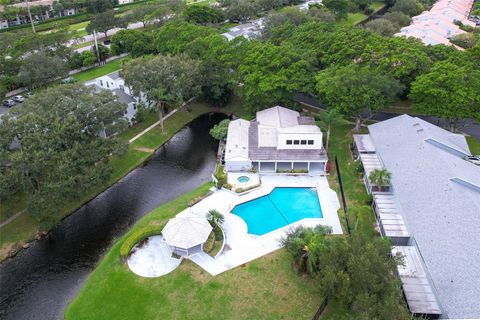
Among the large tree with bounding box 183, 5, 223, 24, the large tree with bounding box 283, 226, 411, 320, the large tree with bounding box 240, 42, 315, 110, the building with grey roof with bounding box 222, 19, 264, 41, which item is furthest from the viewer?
the large tree with bounding box 183, 5, 223, 24

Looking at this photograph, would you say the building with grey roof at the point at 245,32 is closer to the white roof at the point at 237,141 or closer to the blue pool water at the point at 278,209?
the white roof at the point at 237,141

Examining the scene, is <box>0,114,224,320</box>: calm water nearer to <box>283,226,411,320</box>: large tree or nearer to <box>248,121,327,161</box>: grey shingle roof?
<box>248,121,327,161</box>: grey shingle roof

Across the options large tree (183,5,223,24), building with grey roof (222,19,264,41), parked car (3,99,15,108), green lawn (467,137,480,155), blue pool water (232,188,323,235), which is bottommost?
blue pool water (232,188,323,235)

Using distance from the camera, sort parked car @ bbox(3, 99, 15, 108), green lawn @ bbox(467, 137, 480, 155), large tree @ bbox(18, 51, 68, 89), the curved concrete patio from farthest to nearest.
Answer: large tree @ bbox(18, 51, 68, 89)
parked car @ bbox(3, 99, 15, 108)
green lawn @ bbox(467, 137, 480, 155)
the curved concrete patio

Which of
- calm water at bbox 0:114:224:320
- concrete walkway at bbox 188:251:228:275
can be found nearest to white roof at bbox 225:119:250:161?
calm water at bbox 0:114:224:320

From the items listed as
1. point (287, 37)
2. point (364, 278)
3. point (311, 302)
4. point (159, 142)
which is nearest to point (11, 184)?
point (159, 142)

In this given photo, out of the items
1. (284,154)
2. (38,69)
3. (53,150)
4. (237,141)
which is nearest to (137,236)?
(53,150)

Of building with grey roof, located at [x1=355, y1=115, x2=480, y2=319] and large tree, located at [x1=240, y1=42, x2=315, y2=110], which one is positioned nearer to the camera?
building with grey roof, located at [x1=355, y1=115, x2=480, y2=319]
